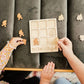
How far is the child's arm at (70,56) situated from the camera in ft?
2.10

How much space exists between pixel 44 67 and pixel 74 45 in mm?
302

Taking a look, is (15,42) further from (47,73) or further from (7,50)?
(47,73)

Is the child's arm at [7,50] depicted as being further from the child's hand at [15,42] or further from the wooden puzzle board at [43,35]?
the wooden puzzle board at [43,35]

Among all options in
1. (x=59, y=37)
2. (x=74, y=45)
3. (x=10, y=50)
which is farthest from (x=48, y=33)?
(x=10, y=50)

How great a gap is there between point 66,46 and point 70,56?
0.08 m

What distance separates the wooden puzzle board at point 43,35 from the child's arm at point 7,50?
116mm

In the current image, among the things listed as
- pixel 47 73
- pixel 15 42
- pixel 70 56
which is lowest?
pixel 47 73

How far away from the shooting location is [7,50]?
0.77m

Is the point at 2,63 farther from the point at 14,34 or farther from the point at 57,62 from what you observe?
the point at 57,62

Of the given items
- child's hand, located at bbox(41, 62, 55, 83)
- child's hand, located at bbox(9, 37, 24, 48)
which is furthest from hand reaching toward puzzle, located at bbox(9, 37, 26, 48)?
child's hand, located at bbox(41, 62, 55, 83)

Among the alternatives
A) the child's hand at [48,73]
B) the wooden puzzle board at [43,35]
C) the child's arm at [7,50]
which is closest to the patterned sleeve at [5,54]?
the child's arm at [7,50]

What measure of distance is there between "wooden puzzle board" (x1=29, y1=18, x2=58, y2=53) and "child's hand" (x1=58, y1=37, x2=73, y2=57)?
1.8 inches

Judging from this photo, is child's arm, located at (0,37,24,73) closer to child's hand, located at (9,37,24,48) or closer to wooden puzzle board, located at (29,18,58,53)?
child's hand, located at (9,37,24,48)

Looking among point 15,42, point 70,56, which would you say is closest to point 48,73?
point 70,56
